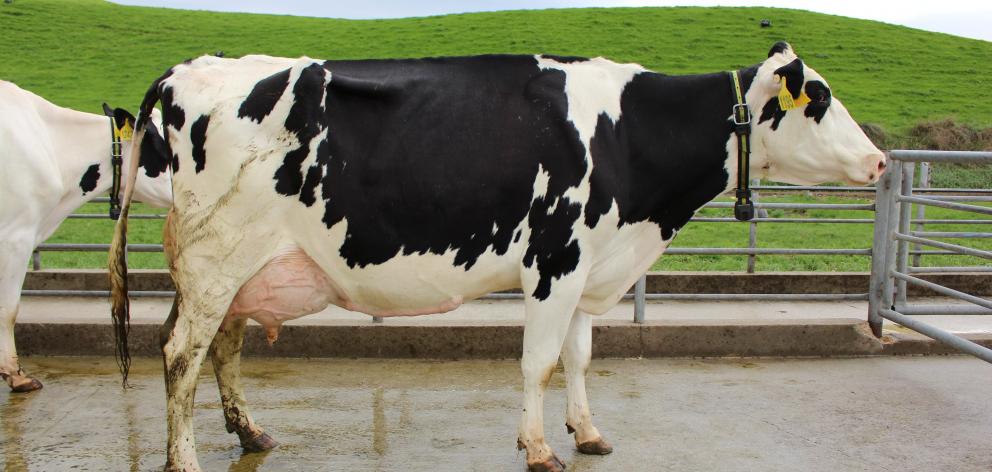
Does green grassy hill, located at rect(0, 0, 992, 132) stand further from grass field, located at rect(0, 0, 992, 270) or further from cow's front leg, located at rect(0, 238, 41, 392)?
cow's front leg, located at rect(0, 238, 41, 392)

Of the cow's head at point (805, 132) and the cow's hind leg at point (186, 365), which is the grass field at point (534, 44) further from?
the cow's hind leg at point (186, 365)

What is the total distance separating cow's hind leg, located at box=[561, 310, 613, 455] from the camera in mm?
4785

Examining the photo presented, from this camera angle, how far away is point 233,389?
4809mm

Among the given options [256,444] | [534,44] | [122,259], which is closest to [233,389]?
[256,444]

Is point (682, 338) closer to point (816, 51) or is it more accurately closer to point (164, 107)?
point (164, 107)

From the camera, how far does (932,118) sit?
2700 cm

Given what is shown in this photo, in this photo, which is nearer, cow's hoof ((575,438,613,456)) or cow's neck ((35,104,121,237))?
cow's hoof ((575,438,613,456))

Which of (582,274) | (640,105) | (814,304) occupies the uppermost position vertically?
(640,105)

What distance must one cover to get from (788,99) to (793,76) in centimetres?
12

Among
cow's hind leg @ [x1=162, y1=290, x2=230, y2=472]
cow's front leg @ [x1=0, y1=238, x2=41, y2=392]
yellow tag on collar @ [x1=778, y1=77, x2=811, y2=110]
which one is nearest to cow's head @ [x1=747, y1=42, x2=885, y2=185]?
yellow tag on collar @ [x1=778, y1=77, x2=811, y2=110]

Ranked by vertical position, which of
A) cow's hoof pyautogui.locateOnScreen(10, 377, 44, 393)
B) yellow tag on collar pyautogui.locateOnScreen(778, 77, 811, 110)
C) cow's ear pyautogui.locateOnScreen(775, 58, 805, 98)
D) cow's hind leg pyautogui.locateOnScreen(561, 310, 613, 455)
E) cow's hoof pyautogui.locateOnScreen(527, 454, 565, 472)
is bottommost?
cow's hoof pyautogui.locateOnScreen(10, 377, 44, 393)

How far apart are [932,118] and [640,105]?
25450 mm

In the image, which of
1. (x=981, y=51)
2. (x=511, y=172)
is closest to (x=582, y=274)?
(x=511, y=172)

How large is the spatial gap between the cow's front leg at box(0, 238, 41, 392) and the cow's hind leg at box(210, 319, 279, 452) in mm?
1800
